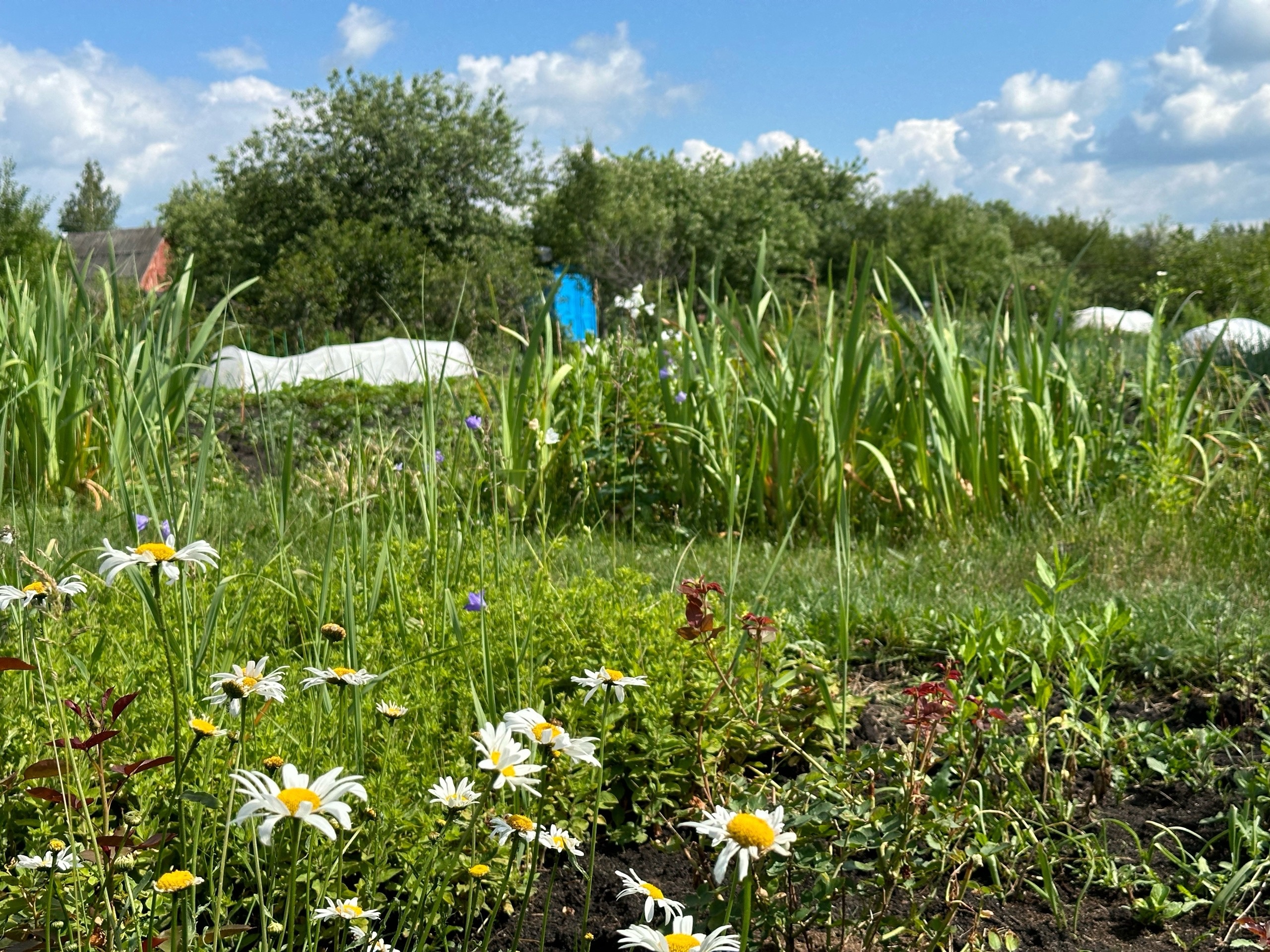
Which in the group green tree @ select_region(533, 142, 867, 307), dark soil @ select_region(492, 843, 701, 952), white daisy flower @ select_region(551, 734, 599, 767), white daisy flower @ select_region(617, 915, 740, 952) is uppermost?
green tree @ select_region(533, 142, 867, 307)

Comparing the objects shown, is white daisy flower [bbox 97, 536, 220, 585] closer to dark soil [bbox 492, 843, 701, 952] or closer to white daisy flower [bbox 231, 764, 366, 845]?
white daisy flower [bbox 231, 764, 366, 845]

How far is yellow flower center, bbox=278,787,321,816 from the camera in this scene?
0.97 meters

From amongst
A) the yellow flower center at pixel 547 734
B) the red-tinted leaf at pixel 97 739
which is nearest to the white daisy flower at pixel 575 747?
the yellow flower center at pixel 547 734

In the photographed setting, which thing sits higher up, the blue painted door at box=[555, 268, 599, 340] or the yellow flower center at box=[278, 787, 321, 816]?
the blue painted door at box=[555, 268, 599, 340]

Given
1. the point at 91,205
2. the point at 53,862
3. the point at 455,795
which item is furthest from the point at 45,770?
the point at 91,205

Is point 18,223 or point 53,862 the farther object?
point 18,223

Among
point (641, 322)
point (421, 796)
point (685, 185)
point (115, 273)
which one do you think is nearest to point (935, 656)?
point (421, 796)

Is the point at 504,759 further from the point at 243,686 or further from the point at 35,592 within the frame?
the point at 35,592

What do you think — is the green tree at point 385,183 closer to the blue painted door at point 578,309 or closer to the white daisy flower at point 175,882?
the blue painted door at point 578,309

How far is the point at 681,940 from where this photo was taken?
1.13m

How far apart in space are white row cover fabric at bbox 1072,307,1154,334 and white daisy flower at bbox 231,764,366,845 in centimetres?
490

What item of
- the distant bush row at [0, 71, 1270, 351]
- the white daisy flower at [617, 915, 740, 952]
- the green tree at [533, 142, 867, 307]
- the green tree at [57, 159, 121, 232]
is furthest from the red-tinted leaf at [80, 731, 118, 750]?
the green tree at [57, 159, 121, 232]

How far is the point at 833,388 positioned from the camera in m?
4.65

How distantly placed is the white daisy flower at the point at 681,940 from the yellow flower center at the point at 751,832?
0.28ft
